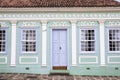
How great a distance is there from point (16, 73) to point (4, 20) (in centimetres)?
391

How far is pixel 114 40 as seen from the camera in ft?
44.8

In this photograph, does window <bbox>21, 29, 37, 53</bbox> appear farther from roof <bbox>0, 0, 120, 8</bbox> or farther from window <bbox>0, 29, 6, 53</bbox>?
roof <bbox>0, 0, 120, 8</bbox>

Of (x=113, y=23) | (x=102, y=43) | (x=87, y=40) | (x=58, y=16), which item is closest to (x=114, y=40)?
(x=102, y=43)

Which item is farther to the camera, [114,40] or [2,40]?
[2,40]

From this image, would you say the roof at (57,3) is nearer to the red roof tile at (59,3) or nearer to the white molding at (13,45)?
the red roof tile at (59,3)

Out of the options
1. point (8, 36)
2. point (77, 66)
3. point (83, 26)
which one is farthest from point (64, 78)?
point (8, 36)

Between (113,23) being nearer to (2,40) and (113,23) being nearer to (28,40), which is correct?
(28,40)

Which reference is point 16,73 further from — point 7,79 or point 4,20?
point 4,20

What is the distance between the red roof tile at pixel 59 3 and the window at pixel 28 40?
6.34 ft

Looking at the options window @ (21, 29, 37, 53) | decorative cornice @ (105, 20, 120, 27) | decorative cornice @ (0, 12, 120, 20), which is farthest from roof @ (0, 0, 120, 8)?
window @ (21, 29, 37, 53)

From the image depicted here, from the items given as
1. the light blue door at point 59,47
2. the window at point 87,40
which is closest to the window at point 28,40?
the light blue door at point 59,47

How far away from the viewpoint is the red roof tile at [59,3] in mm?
13609

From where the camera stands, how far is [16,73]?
1355 centimetres

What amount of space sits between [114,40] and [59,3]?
477 cm
